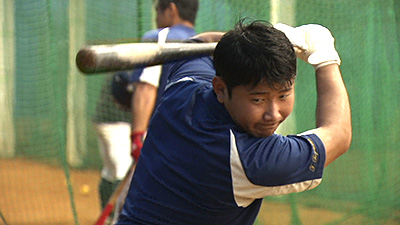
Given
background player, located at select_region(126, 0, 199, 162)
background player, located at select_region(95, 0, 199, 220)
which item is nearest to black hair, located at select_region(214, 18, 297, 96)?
background player, located at select_region(95, 0, 199, 220)

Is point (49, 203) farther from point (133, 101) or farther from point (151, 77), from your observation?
point (151, 77)

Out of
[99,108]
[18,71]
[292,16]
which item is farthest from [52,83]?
[292,16]

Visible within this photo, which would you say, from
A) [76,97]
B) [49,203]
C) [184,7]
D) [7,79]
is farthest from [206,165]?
[76,97]

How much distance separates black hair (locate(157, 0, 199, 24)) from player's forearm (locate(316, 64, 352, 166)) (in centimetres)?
214

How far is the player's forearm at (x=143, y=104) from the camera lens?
441 cm

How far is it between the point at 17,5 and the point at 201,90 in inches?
220

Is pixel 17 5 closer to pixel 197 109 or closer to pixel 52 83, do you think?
pixel 52 83

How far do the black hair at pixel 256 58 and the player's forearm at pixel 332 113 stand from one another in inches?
11.1

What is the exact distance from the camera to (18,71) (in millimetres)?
7695

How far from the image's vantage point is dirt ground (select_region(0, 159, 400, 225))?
21.7ft

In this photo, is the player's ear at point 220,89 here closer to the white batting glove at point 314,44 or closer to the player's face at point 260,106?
the player's face at point 260,106

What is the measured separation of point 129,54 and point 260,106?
552 mm

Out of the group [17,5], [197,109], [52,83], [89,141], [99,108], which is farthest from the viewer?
[89,141]

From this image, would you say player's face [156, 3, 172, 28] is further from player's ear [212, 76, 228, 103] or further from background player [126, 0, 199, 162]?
player's ear [212, 76, 228, 103]
